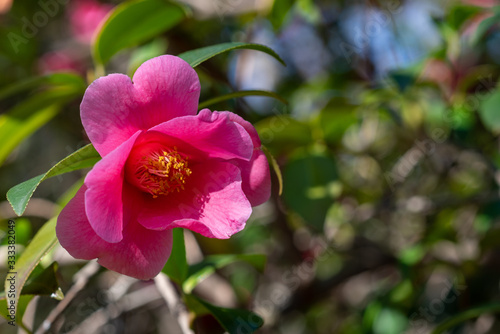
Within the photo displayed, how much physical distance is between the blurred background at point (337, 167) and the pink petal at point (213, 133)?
34 centimetres

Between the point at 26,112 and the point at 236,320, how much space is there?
608 millimetres

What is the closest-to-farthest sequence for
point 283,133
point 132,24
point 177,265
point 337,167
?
point 177,265 < point 132,24 < point 283,133 < point 337,167

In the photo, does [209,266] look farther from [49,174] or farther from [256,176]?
[49,174]

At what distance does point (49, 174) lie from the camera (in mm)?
513

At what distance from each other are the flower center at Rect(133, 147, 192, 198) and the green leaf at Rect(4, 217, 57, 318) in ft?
0.42

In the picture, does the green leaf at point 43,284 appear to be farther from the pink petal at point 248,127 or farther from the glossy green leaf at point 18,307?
the pink petal at point 248,127

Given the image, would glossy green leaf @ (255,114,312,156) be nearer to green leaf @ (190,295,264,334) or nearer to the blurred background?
the blurred background

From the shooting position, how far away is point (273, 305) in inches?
49.0

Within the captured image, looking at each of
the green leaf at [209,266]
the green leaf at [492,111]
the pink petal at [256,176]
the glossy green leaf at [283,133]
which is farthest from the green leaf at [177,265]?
the green leaf at [492,111]

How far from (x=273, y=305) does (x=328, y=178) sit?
39cm

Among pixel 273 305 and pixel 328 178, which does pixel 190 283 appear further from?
pixel 273 305

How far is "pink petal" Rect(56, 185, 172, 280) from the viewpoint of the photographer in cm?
55

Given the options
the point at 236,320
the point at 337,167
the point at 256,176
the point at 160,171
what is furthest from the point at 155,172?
the point at 337,167

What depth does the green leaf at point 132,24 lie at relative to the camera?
95cm
